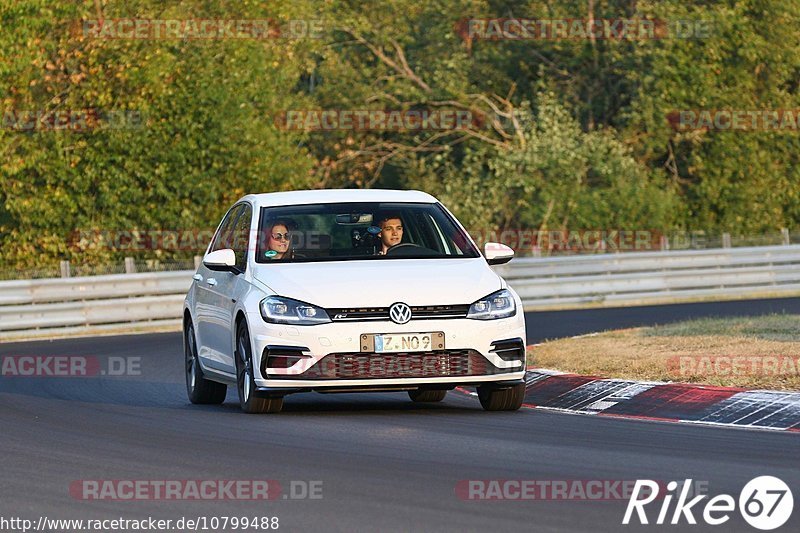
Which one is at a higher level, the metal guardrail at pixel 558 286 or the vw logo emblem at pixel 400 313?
the vw logo emblem at pixel 400 313

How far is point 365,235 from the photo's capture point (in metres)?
13.4

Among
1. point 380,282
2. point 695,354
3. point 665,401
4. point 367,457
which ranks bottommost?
point 695,354

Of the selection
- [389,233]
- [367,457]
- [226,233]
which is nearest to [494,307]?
[389,233]

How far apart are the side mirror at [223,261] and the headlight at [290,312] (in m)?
0.94

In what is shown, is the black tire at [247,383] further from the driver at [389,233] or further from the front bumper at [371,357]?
the driver at [389,233]

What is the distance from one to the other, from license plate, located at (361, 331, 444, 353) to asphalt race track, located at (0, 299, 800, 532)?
1.67ft

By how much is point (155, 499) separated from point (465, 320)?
13.3 ft

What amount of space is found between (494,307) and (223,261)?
222cm

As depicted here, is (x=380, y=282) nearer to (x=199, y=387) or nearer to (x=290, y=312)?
(x=290, y=312)

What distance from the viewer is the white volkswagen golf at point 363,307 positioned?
12078mm

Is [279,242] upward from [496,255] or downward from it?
upward

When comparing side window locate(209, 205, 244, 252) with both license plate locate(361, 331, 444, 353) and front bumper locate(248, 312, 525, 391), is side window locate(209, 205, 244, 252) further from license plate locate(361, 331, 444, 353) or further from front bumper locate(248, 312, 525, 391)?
license plate locate(361, 331, 444, 353)

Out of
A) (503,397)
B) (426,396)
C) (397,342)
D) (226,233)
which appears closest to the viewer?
(397,342)

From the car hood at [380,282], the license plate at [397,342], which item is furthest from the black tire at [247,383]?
the license plate at [397,342]
